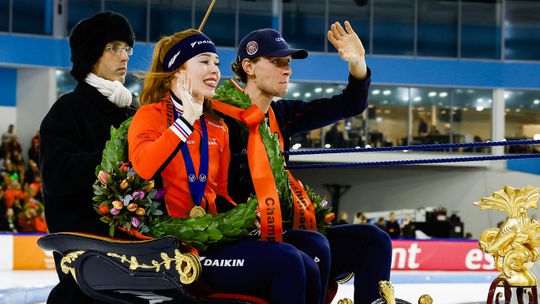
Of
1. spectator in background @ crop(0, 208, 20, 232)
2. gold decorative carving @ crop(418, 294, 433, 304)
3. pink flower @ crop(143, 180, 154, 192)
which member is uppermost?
pink flower @ crop(143, 180, 154, 192)

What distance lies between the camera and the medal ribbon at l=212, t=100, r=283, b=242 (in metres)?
2.88

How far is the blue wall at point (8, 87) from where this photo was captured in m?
20.1

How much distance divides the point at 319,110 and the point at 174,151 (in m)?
1.07

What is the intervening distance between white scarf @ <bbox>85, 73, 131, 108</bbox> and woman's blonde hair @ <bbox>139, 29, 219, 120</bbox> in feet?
1.10

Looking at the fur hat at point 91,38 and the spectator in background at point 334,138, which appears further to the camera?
the spectator in background at point 334,138

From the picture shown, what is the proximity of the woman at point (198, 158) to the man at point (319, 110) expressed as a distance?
0.25 m

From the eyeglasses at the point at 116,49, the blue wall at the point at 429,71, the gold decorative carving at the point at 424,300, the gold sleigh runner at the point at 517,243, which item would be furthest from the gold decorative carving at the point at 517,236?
the blue wall at the point at 429,71

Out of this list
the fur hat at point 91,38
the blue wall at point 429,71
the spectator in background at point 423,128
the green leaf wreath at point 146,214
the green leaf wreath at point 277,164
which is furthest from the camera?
the spectator in background at point 423,128

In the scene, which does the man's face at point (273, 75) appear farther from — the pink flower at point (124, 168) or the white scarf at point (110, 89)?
the pink flower at point (124, 168)

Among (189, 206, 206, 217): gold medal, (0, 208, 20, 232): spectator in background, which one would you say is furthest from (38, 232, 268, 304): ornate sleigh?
(0, 208, 20, 232): spectator in background

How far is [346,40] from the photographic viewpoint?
3334 mm

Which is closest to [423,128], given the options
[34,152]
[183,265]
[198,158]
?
[34,152]

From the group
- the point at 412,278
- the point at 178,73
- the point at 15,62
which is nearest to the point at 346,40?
the point at 178,73

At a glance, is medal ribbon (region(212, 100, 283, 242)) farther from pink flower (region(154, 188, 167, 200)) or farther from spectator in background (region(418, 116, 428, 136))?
spectator in background (region(418, 116, 428, 136))
